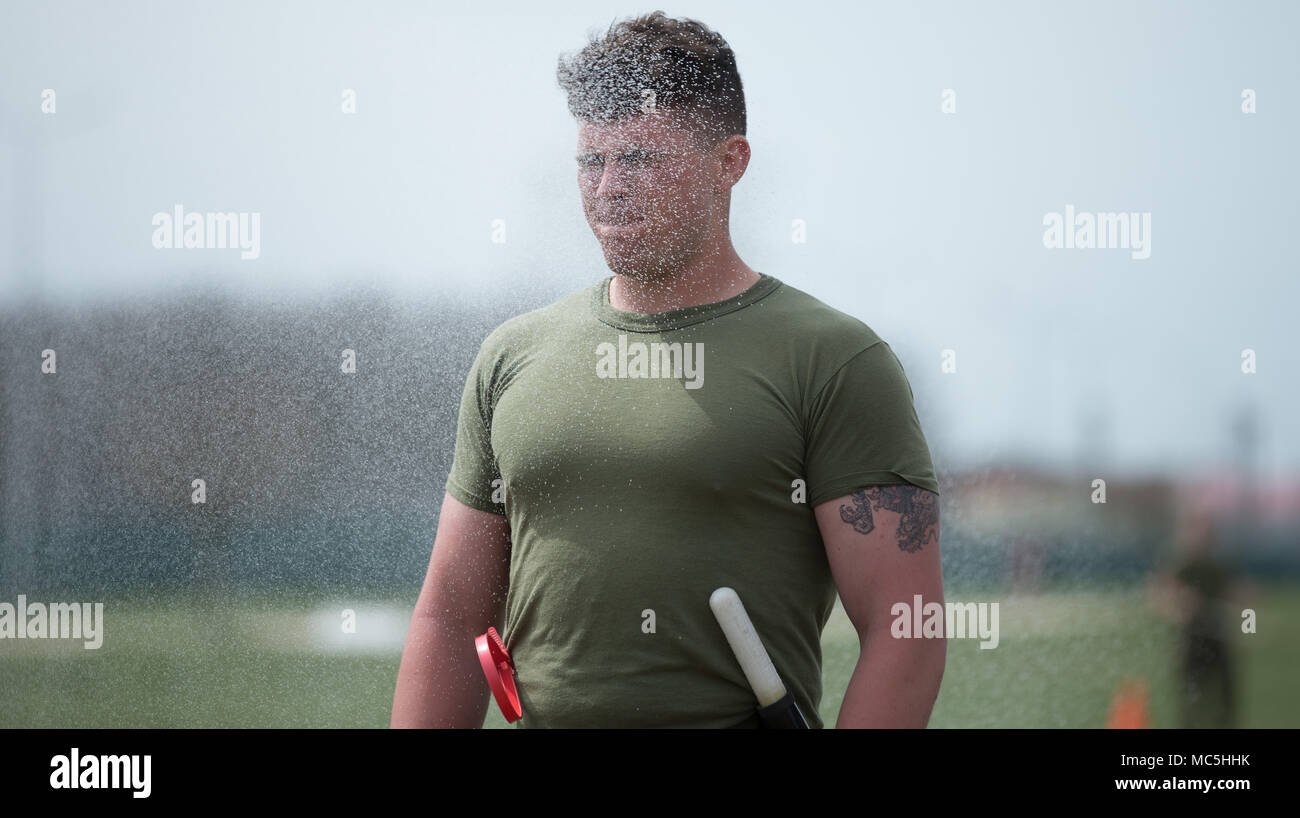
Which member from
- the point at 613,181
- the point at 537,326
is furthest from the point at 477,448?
the point at 613,181

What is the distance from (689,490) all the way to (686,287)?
35 cm

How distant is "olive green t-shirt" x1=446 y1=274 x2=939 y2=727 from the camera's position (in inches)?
60.4

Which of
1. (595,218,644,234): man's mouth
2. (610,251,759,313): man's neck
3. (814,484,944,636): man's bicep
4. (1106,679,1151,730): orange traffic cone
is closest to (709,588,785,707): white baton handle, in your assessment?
(814,484,944,636): man's bicep

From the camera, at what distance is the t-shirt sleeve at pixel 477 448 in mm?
1683

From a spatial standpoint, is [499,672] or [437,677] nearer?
[499,672]

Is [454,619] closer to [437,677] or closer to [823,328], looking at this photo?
[437,677]

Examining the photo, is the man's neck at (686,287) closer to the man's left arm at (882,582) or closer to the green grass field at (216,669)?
the man's left arm at (882,582)

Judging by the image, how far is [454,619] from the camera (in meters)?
1.76

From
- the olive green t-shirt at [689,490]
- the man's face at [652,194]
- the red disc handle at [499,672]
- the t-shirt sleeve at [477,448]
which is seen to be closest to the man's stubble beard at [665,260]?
the man's face at [652,194]

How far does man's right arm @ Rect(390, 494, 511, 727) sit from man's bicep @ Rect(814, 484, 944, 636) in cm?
52
